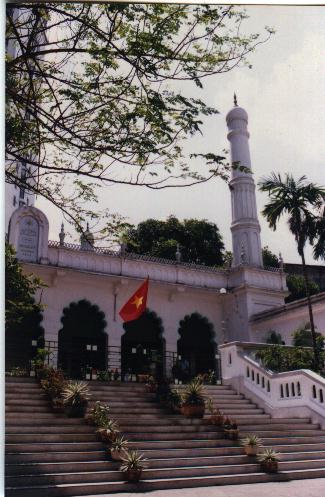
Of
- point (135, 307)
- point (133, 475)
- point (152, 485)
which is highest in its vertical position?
point (135, 307)

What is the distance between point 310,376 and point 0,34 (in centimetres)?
850

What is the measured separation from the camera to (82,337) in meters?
15.7

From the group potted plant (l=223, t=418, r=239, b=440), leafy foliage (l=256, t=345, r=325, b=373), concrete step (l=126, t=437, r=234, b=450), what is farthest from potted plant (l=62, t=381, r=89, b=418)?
leafy foliage (l=256, t=345, r=325, b=373)

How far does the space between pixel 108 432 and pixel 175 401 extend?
2679 millimetres

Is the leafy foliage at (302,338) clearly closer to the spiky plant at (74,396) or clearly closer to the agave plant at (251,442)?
the agave plant at (251,442)

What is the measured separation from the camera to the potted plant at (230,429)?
8.38 m

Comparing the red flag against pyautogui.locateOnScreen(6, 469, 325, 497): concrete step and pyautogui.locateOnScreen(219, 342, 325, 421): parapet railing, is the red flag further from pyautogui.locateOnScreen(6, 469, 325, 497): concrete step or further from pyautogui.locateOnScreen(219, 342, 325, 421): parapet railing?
pyautogui.locateOnScreen(6, 469, 325, 497): concrete step

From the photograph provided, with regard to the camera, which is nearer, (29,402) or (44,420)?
(44,420)

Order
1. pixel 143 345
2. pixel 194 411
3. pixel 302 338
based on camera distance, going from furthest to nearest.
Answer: pixel 143 345 → pixel 302 338 → pixel 194 411

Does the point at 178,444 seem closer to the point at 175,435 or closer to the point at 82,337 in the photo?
the point at 175,435

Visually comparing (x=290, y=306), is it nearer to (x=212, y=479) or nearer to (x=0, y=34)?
(x=212, y=479)

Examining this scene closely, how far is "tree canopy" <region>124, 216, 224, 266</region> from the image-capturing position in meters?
19.9

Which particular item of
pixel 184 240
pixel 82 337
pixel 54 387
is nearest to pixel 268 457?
pixel 54 387

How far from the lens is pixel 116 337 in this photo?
15617mm
